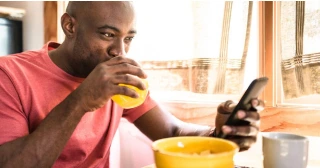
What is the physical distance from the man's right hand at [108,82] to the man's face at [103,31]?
0.70 ft

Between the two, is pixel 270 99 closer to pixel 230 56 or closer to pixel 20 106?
pixel 230 56

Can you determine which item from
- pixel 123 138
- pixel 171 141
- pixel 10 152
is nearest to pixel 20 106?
pixel 10 152

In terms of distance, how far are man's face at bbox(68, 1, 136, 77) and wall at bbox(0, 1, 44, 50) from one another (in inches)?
37.5

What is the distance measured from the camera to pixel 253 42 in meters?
1.60

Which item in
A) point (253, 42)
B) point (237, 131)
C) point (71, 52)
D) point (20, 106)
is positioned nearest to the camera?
point (237, 131)

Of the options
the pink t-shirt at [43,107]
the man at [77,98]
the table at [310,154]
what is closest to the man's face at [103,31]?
the man at [77,98]

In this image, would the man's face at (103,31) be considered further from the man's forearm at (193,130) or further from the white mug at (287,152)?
the white mug at (287,152)

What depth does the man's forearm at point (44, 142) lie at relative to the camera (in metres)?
0.90

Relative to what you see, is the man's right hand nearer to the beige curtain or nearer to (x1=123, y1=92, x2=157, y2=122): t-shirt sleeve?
(x1=123, y1=92, x2=157, y2=122): t-shirt sleeve

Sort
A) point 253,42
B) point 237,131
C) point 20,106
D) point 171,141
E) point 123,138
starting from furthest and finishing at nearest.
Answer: point 123,138
point 253,42
point 20,106
point 237,131
point 171,141

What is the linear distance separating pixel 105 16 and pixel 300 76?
907 millimetres

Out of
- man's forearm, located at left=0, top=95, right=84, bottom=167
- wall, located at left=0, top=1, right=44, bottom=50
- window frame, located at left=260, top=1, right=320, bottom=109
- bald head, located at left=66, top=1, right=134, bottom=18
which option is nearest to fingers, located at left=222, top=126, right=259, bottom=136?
man's forearm, located at left=0, top=95, right=84, bottom=167

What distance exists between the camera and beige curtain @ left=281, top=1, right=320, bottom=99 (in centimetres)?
145

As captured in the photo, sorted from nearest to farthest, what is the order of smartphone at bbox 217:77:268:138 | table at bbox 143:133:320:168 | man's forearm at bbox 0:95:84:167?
smartphone at bbox 217:77:268:138 → man's forearm at bbox 0:95:84:167 → table at bbox 143:133:320:168
